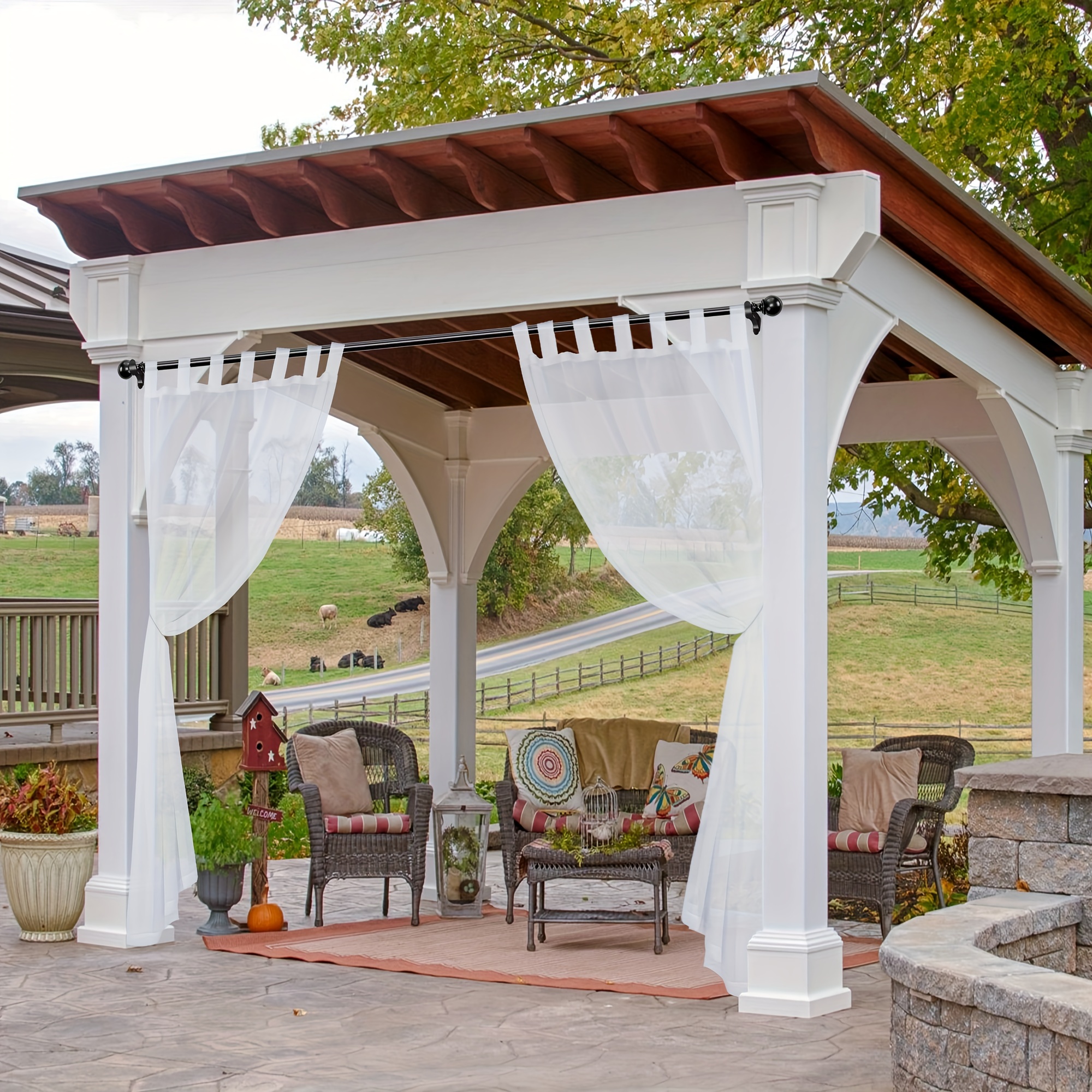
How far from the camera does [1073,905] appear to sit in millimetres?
4750

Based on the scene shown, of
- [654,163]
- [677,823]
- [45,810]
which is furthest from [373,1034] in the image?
[654,163]

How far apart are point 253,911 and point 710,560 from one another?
116 inches

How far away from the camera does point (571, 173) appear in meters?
5.51

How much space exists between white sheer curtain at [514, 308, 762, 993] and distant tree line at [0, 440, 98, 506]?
31.7 metres

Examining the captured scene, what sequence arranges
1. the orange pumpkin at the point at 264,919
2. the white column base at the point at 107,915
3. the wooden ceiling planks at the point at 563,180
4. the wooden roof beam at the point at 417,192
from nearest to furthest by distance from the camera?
the wooden ceiling planks at the point at 563,180 < the wooden roof beam at the point at 417,192 < the white column base at the point at 107,915 < the orange pumpkin at the point at 264,919

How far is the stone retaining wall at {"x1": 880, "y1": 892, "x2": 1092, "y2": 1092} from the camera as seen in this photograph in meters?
3.23

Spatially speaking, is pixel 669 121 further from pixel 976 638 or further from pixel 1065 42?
pixel 976 638

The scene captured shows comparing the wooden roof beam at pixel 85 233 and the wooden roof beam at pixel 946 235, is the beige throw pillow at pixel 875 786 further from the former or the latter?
the wooden roof beam at pixel 85 233

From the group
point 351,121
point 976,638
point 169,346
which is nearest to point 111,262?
point 169,346

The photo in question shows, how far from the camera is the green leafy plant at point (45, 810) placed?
6.31 meters

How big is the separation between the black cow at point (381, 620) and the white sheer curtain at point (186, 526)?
25440mm

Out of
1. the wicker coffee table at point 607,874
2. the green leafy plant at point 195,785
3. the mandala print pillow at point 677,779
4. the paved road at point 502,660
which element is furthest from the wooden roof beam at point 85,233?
the paved road at point 502,660

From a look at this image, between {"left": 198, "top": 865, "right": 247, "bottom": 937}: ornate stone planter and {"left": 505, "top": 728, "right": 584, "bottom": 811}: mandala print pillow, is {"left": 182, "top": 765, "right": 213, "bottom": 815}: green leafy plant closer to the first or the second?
{"left": 198, "top": 865, "right": 247, "bottom": 937}: ornate stone planter

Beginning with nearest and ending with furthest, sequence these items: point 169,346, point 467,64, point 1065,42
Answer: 1. point 169,346
2. point 1065,42
3. point 467,64
